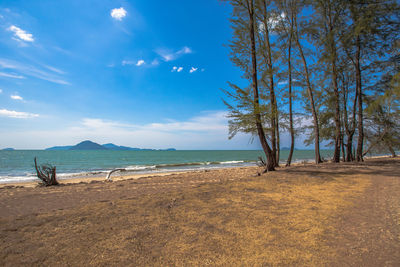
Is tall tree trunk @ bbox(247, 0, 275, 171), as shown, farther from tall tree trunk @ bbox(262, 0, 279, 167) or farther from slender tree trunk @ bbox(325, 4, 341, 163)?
slender tree trunk @ bbox(325, 4, 341, 163)

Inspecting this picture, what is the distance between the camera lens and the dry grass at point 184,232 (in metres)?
2.54

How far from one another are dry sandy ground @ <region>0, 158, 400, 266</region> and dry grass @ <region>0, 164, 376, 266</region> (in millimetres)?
15

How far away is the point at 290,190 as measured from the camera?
5883 mm

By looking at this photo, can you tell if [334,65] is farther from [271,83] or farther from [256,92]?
[256,92]

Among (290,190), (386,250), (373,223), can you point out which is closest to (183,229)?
(386,250)

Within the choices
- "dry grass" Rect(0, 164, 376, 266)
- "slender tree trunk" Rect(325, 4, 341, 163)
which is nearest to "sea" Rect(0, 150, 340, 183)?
"slender tree trunk" Rect(325, 4, 341, 163)

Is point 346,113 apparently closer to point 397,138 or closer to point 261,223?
point 397,138

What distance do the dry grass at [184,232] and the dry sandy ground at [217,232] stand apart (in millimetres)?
15

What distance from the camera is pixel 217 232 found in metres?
3.23

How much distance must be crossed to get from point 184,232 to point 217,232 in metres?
0.59

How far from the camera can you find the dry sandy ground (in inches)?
98.6

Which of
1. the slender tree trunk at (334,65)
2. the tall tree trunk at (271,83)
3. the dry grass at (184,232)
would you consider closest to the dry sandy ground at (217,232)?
the dry grass at (184,232)

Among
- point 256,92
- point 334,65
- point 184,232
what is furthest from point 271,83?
point 184,232

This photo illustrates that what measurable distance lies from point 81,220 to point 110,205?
997 mm
